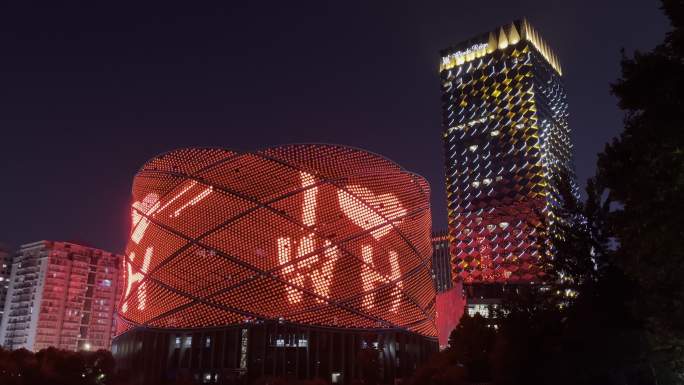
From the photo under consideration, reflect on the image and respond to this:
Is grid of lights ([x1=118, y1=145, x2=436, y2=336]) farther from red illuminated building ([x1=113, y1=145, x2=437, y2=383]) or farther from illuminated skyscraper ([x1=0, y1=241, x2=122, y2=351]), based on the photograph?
illuminated skyscraper ([x1=0, y1=241, x2=122, y2=351])

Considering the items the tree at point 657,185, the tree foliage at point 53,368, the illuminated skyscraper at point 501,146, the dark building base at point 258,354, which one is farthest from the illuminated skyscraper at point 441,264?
the tree at point 657,185

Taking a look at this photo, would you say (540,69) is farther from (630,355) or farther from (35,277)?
(35,277)

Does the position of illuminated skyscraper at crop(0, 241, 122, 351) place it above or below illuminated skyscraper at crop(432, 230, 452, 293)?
below

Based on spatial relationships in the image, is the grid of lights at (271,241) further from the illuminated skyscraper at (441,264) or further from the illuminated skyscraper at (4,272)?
the illuminated skyscraper at (441,264)

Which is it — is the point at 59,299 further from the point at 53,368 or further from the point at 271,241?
the point at 271,241

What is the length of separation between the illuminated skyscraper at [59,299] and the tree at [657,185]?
404ft

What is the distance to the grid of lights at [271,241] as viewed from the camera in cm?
4488

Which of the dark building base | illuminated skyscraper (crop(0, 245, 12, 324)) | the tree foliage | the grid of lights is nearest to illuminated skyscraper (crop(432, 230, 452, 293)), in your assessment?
illuminated skyscraper (crop(0, 245, 12, 324))

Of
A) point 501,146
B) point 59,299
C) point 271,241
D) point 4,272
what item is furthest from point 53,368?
point 4,272

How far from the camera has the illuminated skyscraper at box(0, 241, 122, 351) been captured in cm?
11631

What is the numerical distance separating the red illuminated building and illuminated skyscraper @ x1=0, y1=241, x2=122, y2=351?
79332 mm

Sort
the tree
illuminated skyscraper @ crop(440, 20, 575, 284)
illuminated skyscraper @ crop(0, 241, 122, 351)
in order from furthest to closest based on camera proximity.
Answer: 1. illuminated skyscraper @ crop(0, 241, 122, 351)
2. illuminated skyscraper @ crop(440, 20, 575, 284)
3. the tree

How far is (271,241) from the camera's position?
4503 centimetres

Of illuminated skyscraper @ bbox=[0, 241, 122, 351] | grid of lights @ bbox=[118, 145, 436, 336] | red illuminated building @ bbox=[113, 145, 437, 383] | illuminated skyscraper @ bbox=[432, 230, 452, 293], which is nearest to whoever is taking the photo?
red illuminated building @ bbox=[113, 145, 437, 383]
